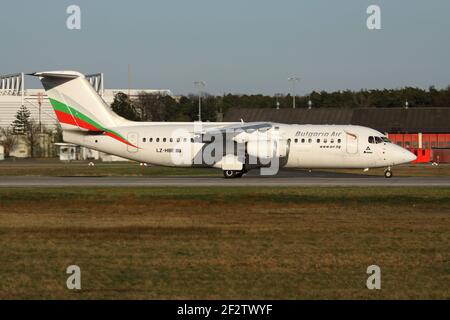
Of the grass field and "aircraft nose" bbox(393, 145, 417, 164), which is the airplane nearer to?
"aircraft nose" bbox(393, 145, 417, 164)

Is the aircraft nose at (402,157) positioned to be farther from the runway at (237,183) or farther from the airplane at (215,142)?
the runway at (237,183)

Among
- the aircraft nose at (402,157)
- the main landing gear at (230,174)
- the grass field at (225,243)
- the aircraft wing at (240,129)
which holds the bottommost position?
the grass field at (225,243)

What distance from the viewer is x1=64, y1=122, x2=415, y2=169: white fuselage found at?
2003 inches

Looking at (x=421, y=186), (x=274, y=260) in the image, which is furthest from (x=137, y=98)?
(x=274, y=260)

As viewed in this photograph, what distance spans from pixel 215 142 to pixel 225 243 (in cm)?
2842

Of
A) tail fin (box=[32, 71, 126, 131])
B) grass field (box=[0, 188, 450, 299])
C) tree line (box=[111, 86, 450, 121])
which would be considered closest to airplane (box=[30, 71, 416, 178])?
tail fin (box=[32, 71, 126, 131])

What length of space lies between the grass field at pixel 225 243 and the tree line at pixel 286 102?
87.7 meters

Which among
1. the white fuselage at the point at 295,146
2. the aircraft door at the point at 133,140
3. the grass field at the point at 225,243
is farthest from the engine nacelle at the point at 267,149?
the grass field at the point at 225,243

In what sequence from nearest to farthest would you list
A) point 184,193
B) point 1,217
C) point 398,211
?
point 1,217 → point 398,211 → point 184,193

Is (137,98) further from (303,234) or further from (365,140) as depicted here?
(303,234)

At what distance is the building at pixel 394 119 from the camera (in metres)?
99.0

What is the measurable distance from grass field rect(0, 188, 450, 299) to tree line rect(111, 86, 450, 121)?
87.7 m

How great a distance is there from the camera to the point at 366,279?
1748cm
